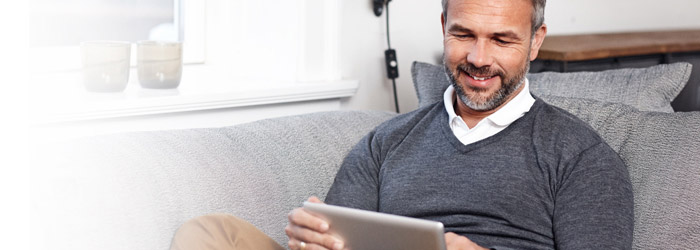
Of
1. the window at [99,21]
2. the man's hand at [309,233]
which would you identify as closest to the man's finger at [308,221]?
the man's hand at [309,233]

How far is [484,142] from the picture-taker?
4.97 ft

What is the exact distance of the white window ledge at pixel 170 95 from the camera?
1.64 m

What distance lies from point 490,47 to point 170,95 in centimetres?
73

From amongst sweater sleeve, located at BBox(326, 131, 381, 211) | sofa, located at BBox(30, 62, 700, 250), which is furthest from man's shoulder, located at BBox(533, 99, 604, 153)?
sweater sleeve, located at BBox(326, 131, 381, 211)

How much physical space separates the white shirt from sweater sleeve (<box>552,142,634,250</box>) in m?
0.16

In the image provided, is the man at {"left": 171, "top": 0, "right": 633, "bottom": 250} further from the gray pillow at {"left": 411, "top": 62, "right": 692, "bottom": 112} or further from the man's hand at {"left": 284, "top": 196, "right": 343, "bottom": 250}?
the gray pillow at {"left": 411, "top": 62, "right": 692, "bottom": 112}

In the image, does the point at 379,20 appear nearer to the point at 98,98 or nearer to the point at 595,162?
the point at 98,98

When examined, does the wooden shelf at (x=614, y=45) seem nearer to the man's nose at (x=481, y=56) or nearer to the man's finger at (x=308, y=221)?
the man's nose at (x=481, y=56)

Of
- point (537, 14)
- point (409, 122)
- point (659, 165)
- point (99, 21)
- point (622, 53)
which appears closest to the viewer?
point (659, 165)

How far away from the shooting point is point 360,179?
63.1 inches

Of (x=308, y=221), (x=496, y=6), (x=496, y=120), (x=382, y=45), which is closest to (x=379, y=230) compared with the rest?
(x=308, y=221)

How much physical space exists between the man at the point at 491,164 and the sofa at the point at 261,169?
0.08 meters

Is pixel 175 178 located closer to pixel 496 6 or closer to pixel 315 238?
pixel 315 238

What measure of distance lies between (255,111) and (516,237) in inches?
33.2
